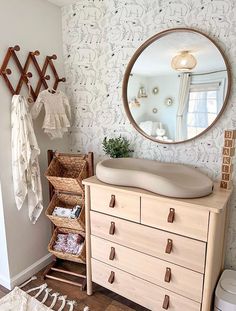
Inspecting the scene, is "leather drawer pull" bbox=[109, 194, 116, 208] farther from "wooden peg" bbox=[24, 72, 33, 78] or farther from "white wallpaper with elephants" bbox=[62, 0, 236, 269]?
"wooden peg" bbox=[24, 72, 33, 78]

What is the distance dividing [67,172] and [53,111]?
542 millimetres

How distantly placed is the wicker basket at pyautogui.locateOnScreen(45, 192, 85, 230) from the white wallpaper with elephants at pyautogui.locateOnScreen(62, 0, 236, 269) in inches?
17.4

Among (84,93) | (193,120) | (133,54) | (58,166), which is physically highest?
(133,54)

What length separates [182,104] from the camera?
1665 millimetres

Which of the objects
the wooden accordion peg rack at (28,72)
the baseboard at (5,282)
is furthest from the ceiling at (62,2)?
the baseboard at (5,282)

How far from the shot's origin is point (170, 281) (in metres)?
1.42

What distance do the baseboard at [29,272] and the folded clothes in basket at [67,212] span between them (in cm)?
55

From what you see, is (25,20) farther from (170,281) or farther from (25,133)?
(170,281)

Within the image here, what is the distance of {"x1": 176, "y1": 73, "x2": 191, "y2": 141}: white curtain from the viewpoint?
163 centimetres

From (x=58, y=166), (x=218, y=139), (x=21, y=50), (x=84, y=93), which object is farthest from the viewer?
(x=84, y=93)

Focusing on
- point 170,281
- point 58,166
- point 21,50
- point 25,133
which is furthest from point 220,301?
point 21,50

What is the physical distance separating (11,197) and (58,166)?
0.44 metres

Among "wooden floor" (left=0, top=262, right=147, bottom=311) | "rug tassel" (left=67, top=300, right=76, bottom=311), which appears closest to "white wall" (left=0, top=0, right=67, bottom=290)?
"wooden floor" (left=0, top=262, right=147, bottom=311)

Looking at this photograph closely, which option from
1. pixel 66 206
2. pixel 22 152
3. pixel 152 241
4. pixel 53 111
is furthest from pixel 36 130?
pixel 152 241
